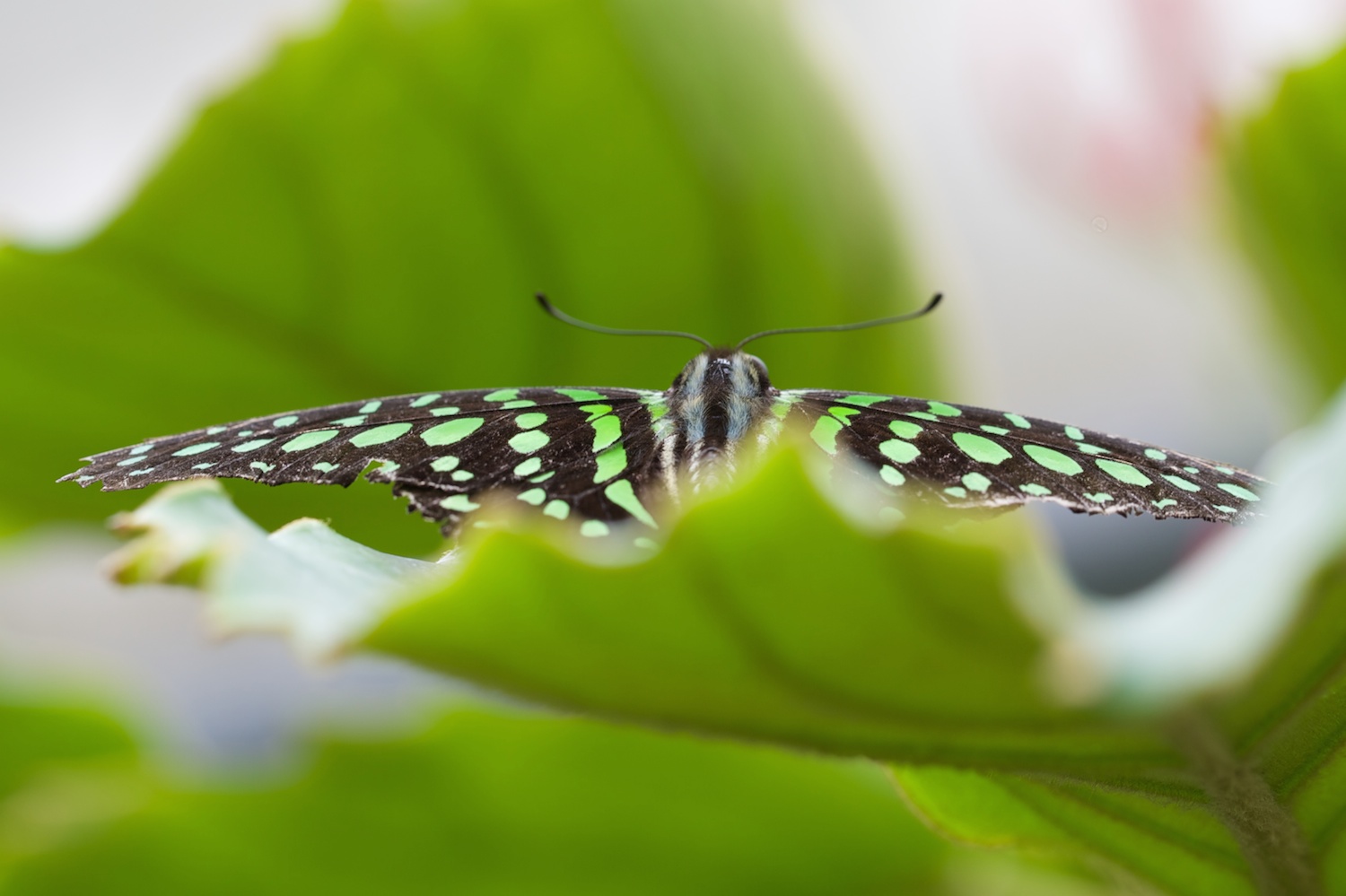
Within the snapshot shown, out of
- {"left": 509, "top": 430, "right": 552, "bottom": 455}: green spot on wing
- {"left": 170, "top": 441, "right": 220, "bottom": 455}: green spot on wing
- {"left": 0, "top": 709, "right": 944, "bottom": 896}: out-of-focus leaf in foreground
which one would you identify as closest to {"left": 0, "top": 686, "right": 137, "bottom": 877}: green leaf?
{"left": 0, "top": 709, "right": 944, "bottom": 896}: out-of-focus leaf in foreground

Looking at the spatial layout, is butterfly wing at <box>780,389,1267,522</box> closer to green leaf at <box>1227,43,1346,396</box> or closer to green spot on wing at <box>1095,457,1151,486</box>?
green spot on wing at <box>1095,457,1151,486</box>

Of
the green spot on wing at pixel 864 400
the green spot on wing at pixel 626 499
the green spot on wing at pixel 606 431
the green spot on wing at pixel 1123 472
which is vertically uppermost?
the green spot on wing at pixel 606 431

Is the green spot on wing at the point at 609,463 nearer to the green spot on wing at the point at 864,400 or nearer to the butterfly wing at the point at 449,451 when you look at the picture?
the butterfly wing at the point at 449,451

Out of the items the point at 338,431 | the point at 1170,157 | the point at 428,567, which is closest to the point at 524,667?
the point at 428,567

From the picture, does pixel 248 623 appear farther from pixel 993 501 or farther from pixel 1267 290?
pixel 1267 290

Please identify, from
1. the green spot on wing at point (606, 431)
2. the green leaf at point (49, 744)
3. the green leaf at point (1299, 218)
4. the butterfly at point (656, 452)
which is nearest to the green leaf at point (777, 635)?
the butterfly at point (656, 452)

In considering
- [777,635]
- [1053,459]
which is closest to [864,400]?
[1053,459]
